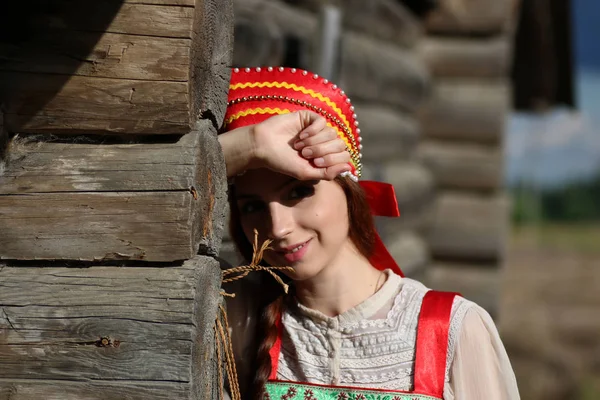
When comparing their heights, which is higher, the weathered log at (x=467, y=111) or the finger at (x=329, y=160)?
the weathered log at (x=467, y=111)

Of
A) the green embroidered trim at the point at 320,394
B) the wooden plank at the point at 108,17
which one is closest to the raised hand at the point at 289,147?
the wooden plank at the point at 108,17

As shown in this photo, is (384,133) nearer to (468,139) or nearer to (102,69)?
(468,139)

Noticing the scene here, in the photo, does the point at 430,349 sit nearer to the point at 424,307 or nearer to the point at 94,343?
the point at 424,307

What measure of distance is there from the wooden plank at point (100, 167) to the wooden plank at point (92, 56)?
143 millimetres

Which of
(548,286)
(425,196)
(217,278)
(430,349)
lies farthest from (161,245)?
(548,286)

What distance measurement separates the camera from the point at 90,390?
1570 mm

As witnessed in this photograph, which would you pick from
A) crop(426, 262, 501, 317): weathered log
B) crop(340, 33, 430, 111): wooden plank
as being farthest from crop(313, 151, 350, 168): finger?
crop(426, 262, 501, 317): weathered log

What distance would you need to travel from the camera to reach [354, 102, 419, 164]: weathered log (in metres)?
4.36

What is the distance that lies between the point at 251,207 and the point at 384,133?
2835mm

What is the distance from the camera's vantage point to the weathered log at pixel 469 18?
5.75 meters

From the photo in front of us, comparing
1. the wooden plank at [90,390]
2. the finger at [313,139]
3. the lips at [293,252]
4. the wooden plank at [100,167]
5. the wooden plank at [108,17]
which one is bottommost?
the wooden plank at [90,390]

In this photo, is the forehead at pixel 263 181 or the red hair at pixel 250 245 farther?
the red hair at pixel 250 245

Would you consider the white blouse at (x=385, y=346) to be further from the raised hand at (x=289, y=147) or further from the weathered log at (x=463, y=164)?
the weathered log at (x=463, y=164)

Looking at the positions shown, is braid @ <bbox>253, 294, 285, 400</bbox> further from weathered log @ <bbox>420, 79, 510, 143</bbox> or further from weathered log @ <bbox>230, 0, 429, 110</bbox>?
weathered log @ <bbox>420, 79, 510, 143</bbox>
